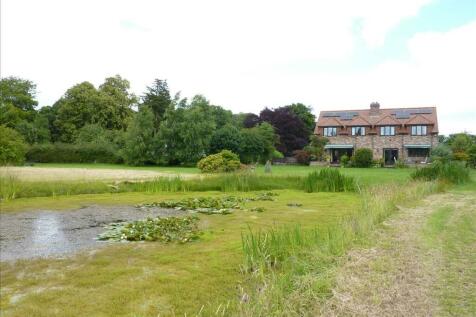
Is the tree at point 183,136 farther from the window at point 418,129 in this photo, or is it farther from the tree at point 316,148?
the window at point 418,129

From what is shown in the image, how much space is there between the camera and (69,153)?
4169 centimetres

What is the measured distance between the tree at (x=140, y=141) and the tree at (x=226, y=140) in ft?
20.7

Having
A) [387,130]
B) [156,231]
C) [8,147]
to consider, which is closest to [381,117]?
[387,130]

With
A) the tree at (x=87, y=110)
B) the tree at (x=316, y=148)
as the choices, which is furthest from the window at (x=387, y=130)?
the tree at (x=87, y=110)

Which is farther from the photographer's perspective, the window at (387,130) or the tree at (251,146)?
the window at (387,130)

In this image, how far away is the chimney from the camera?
1877 inches

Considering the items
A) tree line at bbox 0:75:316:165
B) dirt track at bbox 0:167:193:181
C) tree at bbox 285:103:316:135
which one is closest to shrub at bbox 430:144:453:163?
tree line at bbox 0:75:316:165

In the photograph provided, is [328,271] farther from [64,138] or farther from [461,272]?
[64,138]

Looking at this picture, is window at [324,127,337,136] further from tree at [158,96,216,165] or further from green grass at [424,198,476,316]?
green grass at [424,198,476,316]

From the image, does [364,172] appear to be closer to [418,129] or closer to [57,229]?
[57,229]

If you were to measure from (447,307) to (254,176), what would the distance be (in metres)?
13.2

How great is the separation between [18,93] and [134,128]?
23.5m

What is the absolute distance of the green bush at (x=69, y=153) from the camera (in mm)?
41688

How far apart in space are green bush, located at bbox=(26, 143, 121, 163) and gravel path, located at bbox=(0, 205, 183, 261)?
106 feet
